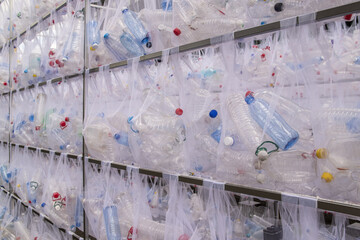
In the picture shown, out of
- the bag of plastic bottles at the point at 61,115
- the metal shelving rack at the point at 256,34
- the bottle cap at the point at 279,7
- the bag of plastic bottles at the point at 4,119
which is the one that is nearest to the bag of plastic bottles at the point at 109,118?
the metal shelving rack at the point at 256,34

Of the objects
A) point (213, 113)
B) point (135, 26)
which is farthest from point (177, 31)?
point (213, 113)

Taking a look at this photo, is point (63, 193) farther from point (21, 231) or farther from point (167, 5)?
point (167, 5)

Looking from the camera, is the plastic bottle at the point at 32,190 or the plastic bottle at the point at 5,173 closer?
the plastic bottle at the point at 32,190

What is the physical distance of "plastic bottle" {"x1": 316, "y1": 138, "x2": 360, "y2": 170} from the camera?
0.89m

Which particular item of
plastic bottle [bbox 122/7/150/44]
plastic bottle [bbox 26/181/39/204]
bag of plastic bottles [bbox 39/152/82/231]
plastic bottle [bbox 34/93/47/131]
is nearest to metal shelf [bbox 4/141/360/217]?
bag of plastic bottles [bbox 39/152/82/231]

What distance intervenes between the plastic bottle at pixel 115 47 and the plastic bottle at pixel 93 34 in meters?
0.14

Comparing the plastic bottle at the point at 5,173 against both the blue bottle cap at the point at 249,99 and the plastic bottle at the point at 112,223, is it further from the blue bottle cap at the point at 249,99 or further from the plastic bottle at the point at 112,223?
the blue bottle cap at the point at 249,99

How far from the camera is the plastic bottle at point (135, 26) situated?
154 cm

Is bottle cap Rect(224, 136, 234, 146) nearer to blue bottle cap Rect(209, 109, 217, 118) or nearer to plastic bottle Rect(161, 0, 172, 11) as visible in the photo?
blue bottle cap Rect(209, 109, 217, 118)

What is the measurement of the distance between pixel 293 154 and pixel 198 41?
0.59 meters

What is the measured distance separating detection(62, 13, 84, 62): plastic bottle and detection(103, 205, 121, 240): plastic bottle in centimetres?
104

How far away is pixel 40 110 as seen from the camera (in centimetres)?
241

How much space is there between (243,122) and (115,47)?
914 mm

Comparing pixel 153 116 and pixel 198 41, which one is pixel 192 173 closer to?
pixel 153 116
